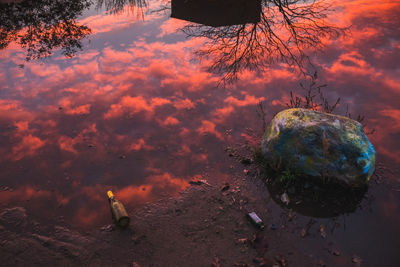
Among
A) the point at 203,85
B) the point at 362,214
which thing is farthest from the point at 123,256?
the point at 203,85

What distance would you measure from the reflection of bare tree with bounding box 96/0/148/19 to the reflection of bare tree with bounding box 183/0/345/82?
329cm

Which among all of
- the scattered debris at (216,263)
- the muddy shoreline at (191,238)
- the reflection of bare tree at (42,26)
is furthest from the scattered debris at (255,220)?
the reflection of bare tree at (42,26)

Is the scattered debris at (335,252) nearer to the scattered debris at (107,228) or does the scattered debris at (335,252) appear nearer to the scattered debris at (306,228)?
the scattered debris at (306,228)

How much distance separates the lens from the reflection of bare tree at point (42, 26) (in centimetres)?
887

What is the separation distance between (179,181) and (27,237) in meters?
2.38

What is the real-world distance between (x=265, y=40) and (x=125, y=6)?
6.92 meters

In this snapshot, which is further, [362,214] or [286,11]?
[286,11]

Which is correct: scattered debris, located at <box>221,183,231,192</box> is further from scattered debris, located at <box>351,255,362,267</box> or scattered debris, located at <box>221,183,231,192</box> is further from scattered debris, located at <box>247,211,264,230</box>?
scattered debris, located at <box>351,255,362,267</box>

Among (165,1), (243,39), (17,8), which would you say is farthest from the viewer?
(165,1)

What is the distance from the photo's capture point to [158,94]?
264 inches

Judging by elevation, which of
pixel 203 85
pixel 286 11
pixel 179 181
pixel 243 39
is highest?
pixel 286 11

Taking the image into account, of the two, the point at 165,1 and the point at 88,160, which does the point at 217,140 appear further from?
the point at 165,1

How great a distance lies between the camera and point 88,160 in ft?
16.7

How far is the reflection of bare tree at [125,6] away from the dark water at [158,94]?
85cm
